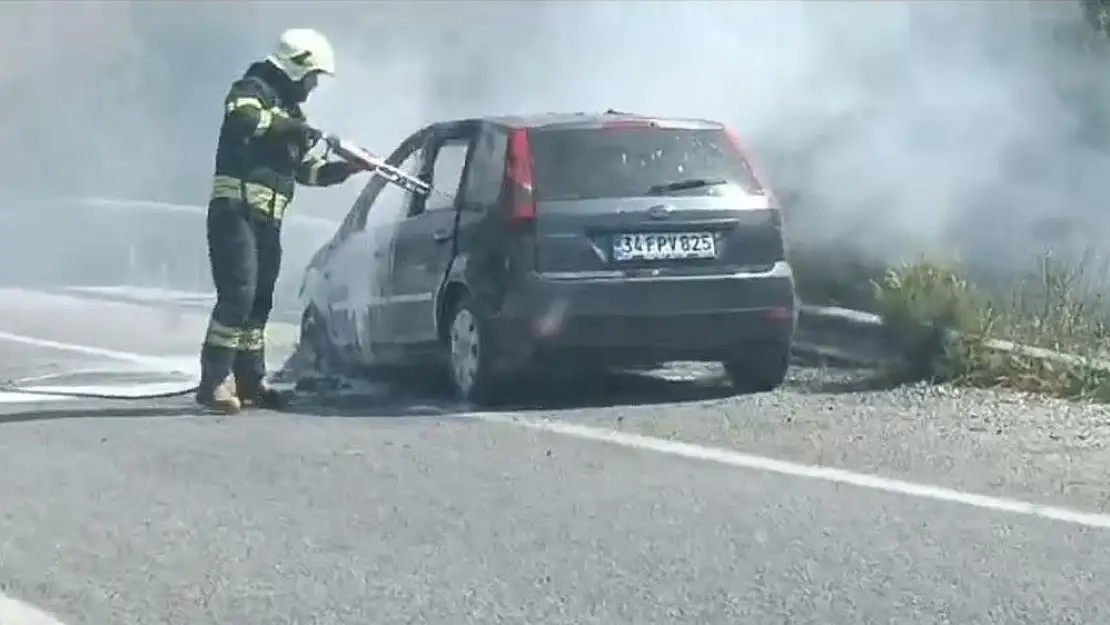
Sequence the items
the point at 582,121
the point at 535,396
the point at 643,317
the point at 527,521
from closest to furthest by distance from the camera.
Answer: the point at 527,521 → the point at 643,317 → the point at 582,121 → the point at 535,396

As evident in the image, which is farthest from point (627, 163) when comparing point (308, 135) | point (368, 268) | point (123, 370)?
point (123, 370)

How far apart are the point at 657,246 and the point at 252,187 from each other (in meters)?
1.87

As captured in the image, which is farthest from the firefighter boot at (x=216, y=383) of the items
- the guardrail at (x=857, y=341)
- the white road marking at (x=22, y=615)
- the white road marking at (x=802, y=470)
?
the white road marking at (x=22, y=615)

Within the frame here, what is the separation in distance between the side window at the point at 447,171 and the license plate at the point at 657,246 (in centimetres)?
96

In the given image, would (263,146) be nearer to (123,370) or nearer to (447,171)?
(447,171)

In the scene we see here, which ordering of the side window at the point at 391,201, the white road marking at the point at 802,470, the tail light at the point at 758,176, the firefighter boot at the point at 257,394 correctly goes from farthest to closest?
the side window at the point at 391,201, the firefighter boot at the point at 257,394, the tail light at the point at 758,176, the white road marking at the point at 802,470

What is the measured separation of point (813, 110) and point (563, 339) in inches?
357

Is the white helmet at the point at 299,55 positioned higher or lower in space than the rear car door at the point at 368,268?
higher

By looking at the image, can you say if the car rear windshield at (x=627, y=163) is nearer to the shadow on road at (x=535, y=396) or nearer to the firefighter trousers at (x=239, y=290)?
the shadow on road at (x=535, y=396)

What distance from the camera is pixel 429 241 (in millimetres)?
10656

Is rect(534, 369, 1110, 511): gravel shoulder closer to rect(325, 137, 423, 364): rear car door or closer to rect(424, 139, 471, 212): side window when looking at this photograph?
rect(424, 139, 471, 212): side window

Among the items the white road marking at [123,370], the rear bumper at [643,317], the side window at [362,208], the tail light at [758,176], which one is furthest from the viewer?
the side window at [362,208]

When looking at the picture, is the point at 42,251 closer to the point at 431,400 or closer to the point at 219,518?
the point at 431,400

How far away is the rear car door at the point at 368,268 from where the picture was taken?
11.1m
